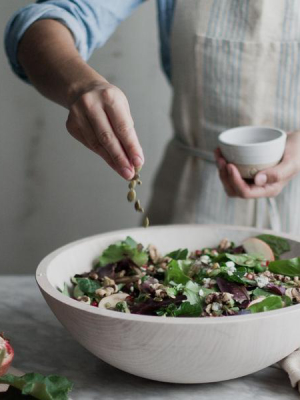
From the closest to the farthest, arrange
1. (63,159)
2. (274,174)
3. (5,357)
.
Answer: (5,357), (274,174), (63,159)

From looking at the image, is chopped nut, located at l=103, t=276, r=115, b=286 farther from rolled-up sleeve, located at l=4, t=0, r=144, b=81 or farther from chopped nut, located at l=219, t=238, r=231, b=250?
rolled-up sleeve, located at l=4, t=0, r=144, b=81

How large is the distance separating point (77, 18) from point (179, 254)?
62 cm

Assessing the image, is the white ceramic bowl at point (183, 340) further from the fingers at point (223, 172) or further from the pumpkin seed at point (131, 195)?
the fingers at point (223, 172)

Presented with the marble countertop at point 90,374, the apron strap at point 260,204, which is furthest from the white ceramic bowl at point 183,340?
the apron strap at point 260,204

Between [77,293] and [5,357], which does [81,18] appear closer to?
[77,293]

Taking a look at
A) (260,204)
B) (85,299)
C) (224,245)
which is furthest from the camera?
(260,204)

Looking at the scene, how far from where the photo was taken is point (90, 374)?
107 cm

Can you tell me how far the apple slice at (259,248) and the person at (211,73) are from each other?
175 millimetres

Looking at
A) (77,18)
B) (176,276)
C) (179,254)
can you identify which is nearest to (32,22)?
(77,18)

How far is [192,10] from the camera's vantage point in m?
1.64

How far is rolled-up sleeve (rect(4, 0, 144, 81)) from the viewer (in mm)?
1557

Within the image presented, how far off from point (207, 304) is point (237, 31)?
2.62 ft

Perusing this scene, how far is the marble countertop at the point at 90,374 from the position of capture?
1.01m

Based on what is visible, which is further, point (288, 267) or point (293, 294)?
point (288, 267)
